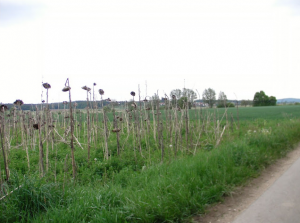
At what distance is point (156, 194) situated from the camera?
3.40m

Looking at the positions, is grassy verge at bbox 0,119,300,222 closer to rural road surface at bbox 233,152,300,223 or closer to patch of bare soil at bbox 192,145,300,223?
patch of bare soil at bbox 192,145,300,223

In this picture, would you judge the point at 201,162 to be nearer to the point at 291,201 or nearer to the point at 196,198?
the point at 196,198

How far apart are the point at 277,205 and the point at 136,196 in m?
2.14

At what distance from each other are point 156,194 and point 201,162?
163 centimetres

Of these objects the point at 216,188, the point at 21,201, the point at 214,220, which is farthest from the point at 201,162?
the point at 21,201

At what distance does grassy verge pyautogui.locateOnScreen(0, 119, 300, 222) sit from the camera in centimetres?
283

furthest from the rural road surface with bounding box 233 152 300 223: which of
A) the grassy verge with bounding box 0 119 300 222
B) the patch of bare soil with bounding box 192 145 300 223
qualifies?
the grassy verge with bounding box 0 119 300 222

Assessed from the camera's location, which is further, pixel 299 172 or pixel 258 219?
pixel 299 172

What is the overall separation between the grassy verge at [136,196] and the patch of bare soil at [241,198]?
12 cm

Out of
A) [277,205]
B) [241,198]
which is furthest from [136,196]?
[277,205]

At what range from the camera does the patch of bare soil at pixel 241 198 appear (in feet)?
10.7

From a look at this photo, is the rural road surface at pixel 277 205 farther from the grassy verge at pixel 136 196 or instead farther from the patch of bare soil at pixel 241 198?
the grassy verge at pixel 136 196

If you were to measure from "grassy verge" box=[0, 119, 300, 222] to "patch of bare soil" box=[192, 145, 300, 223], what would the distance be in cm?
12

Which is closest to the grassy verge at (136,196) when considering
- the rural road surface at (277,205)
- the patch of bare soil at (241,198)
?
the patch of bare soil at (241,198)
